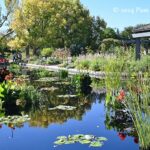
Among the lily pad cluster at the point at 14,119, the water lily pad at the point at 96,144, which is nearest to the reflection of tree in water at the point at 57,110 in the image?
the lily pad cluster at the point at 14,119

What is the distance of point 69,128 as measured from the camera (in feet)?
28.8

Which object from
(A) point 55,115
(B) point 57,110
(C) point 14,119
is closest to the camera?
(C) point 14,119

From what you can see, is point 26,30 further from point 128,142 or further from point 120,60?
point 128,142

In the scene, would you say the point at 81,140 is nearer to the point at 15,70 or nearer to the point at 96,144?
the point at 96,144

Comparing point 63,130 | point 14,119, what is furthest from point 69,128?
point 14,119

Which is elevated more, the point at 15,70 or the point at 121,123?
the point at 15,70

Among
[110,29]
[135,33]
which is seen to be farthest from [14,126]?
[110,29]

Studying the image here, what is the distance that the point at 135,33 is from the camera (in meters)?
22.9

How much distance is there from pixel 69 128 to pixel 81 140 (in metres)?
1.32

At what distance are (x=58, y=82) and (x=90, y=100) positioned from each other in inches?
234

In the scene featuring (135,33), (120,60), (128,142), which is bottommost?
(128,142)

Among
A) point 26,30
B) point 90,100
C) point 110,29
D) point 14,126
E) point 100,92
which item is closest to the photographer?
point 14,126

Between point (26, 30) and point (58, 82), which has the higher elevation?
point (26, 30)

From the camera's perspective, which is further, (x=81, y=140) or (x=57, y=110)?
(x=57, y=110)
